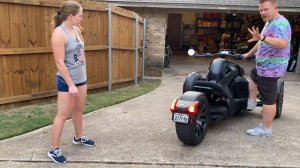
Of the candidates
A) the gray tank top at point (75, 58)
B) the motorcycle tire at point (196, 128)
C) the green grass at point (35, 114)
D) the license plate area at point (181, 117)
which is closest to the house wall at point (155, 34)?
the green grass at point (35, 114)

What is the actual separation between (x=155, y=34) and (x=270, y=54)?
9.69m

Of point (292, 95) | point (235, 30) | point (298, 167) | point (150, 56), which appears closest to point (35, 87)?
point (298, 167)

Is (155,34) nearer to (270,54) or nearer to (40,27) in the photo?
(40,27)

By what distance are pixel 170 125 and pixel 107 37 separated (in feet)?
10.4

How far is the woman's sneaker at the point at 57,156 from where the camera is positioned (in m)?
3.67

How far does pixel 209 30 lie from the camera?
23.7 m

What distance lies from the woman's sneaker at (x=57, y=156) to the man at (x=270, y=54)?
2559mm

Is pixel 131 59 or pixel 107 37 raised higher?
pixel 107 37

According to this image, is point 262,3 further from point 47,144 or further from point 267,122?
point 47,144

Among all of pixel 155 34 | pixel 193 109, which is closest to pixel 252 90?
pixel 193 109

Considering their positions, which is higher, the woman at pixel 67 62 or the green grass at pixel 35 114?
the woman at pixel 67 62

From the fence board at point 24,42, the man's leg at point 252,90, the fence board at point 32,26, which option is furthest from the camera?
the fence board at point 32,26

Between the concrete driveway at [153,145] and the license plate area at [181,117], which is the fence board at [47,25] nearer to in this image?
the concrete driveway at [153,145]

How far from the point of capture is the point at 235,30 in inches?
906
